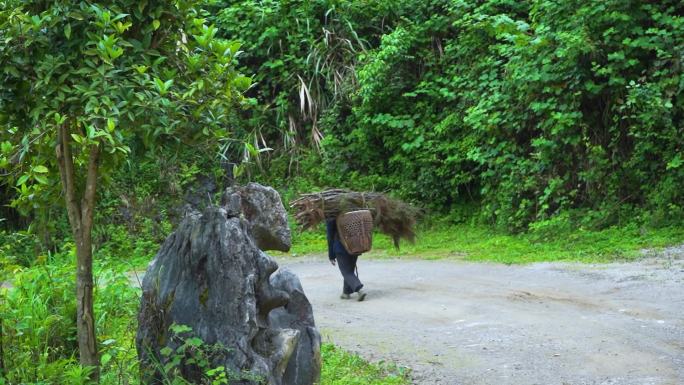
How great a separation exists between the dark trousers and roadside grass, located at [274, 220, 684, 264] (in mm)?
2040

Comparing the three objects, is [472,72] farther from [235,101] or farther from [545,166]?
[235,101]

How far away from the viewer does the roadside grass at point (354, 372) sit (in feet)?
24.4

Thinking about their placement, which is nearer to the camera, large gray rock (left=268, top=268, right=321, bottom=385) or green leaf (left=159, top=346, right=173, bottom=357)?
green leaf (left=159, top=346, right=173, bottom=357)

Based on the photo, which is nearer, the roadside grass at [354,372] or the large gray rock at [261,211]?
the large gray rock at [261,211]

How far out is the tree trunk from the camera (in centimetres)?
584

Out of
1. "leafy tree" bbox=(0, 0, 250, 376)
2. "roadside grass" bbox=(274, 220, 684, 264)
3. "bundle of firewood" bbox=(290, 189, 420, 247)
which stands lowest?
"roadside grass" bbox=(274, 220, 684, 264)

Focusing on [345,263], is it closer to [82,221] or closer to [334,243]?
[334,243]

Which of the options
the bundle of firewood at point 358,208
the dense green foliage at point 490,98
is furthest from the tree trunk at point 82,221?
the dense green foliage at point 490,98

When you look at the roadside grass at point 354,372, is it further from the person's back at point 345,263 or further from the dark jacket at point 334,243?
the dark jacket at point 334,243

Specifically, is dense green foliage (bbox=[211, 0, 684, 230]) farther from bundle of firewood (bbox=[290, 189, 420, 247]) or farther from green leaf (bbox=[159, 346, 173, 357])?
green leaf (bbox=[159, 346, 173, 357])

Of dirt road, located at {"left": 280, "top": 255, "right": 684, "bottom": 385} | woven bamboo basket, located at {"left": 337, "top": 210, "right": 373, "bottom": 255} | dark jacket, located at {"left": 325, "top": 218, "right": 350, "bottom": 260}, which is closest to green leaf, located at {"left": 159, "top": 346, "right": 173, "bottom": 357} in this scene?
dirt road, located at {"left": 280, "top": 255, "right": 684, "bottom": 385}

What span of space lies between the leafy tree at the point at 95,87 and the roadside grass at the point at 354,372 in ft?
6.93

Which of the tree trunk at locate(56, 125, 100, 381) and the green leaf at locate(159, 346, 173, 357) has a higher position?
the tree trunk at locate(56, 125, 100, 381)

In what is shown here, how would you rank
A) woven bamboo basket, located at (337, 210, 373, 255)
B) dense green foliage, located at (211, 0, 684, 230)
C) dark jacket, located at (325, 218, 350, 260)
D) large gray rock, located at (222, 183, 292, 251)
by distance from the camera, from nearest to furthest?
large gray rock, located at (222, 183, 292, 251) < woven bamboo basket, located at (337, 210, 373, 255) < dark jacket, located at (325, 218, 350, 260) < dense green foliage, located at (211, 0, 684, 230)
